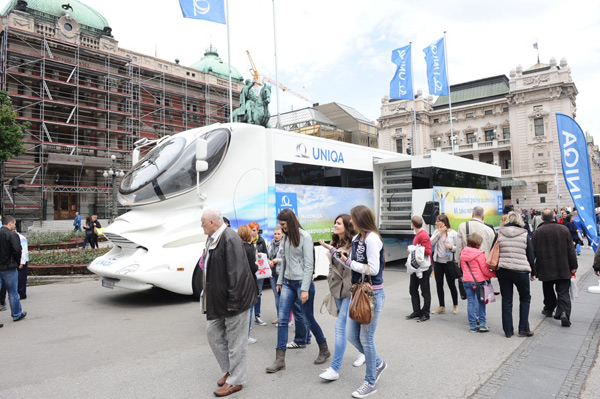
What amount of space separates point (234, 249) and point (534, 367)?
352 cm

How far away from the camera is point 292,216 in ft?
15.3

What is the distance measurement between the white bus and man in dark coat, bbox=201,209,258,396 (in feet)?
11.0

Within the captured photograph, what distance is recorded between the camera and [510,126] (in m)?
56.1

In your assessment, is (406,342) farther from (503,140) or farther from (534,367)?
(503,140)

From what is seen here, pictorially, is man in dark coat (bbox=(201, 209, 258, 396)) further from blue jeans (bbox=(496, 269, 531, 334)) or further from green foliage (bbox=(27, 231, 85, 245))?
green foliage (bbox=(27, 231, 85, 245))

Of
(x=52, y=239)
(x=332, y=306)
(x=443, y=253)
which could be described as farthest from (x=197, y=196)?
(x=52, y=239)

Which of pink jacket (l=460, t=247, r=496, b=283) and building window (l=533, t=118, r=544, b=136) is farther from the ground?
building window (l=533, t=118, r=544, b=136)

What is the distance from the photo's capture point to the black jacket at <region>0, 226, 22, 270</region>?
677cm

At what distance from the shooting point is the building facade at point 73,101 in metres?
32.4

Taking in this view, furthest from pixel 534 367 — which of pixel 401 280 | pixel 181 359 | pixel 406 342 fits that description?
pixel 401 280

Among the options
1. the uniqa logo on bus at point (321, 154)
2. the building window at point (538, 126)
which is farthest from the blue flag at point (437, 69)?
the building window at point (538, 126)

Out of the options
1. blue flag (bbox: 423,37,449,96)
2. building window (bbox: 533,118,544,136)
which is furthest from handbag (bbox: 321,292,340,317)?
building window (bbox: 533,118,544,136)

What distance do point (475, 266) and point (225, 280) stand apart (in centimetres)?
382

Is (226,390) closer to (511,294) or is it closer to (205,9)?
(511,294)
